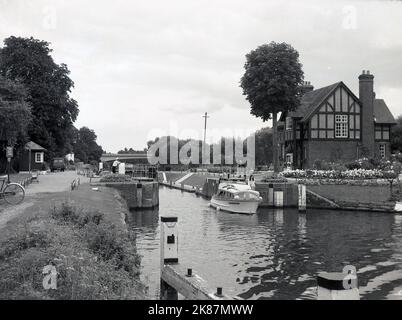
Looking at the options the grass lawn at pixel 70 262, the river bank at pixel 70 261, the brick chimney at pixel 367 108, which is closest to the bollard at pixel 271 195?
the brick chimney at pixel 367 108

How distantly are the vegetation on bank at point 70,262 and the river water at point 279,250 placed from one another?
9.15ft

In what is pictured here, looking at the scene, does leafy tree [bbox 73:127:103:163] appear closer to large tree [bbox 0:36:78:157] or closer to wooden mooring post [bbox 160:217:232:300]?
large tree [bbox 0:36:78:157]

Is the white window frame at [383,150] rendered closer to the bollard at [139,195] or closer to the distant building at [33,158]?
the bollard at [139,195]

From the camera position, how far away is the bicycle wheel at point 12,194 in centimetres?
2561

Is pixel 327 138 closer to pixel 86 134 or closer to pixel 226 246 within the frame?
pixel 226 246

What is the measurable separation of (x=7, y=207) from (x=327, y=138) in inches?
2042

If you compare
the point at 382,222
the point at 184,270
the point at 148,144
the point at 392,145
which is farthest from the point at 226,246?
the point at 148,144

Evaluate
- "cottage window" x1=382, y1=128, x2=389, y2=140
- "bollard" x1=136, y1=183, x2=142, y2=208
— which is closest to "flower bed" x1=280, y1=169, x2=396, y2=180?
"cottage window" x1=382, y1=128, x2=389, y2=140

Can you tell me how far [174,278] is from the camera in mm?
14930

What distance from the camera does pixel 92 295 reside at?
9.63m

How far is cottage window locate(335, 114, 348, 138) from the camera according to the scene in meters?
69.2

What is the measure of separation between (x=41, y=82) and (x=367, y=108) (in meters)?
43.6
